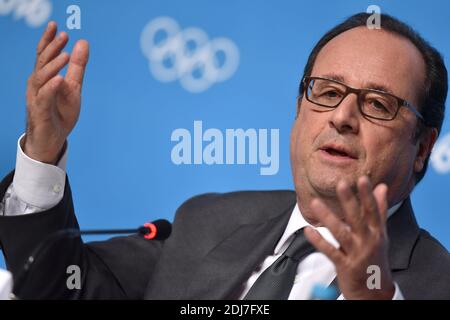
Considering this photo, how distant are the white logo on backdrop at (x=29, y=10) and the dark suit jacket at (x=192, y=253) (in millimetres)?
971

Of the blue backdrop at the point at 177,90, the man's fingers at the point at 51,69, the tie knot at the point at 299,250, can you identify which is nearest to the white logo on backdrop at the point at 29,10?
the blue backdrop at the point at 177,90

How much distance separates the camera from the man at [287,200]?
154 centimetres

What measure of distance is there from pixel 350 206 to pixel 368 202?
3 centimetres

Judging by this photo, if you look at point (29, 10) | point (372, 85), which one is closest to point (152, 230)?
point (372, 85)

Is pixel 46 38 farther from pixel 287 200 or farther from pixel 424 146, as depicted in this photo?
pixel 424 146

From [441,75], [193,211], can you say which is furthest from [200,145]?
[441,75]

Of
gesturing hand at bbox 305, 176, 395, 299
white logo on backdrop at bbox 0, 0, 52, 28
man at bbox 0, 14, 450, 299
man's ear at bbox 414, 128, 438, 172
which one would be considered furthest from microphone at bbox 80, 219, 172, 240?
white logo on backdrop at bbox 0, 0, 52, 28

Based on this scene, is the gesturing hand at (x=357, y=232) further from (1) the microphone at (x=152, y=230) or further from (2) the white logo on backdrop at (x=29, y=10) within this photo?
(2) the white logo on backdrop at (x=29, y=10)

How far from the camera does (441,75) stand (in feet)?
5.87

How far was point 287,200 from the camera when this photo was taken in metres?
1.93

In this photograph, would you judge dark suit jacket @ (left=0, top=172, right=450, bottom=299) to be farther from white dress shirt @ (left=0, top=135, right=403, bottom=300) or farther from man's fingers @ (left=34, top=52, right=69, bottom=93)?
man's fingers @ (left=34, top=52, right=69, bottom=93)

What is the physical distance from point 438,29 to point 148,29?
922 mm

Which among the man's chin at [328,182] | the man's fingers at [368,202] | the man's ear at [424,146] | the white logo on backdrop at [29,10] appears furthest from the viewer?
the white logo on backdrop at [29,10]

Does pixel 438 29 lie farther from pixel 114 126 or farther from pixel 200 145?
pixel 114 126
